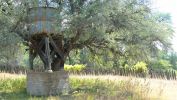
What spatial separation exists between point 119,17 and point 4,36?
179 inches

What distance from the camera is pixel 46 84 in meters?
18.2

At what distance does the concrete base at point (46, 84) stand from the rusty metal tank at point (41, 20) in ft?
6.30

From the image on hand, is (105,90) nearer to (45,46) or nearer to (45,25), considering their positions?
(45,46)

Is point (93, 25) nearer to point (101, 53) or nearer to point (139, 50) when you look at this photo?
point (139, 50)

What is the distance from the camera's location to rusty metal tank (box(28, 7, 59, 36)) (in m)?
17.3

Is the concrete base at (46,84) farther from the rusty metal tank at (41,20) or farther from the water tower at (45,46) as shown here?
the rusty metal tank at (41,20)

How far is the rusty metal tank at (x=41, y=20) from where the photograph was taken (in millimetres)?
17328

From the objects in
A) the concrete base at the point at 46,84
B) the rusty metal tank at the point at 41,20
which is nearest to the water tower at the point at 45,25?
the rusty metal tank at the point at 41,20

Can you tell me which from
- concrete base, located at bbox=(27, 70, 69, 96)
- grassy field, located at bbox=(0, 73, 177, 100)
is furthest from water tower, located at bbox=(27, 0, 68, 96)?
grassy field, located at bbox=(0, 73, 177, 100)

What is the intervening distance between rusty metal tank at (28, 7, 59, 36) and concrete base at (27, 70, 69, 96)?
192 cm

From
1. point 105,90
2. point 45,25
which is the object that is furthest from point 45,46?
point 105,90

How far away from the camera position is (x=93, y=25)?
15.4 m

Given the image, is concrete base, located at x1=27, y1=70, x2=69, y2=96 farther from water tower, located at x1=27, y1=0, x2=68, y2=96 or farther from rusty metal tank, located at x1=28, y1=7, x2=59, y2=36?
rusty metal tank, located at x1=28, y1=7, x2=59, y2=36

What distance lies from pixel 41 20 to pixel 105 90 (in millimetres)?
3975
